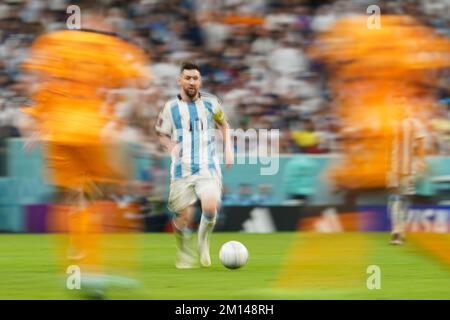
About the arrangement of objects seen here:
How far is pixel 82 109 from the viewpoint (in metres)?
8.62

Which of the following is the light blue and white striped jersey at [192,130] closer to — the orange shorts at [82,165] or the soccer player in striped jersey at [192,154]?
the soccer player in striped jersey at [192,154]

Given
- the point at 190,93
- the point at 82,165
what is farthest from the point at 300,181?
the point at 82,165

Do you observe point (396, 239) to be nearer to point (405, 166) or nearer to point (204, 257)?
point (405, 166)

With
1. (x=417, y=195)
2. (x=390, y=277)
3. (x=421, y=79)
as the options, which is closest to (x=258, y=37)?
(x=417, y=195)

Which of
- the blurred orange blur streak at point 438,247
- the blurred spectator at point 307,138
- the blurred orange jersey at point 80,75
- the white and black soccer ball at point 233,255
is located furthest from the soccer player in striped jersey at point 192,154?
the blurred spectator at point 307,138

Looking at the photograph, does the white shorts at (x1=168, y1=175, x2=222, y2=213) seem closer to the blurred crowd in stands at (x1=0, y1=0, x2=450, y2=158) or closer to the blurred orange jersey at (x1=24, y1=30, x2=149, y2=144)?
the blurred orange jersey at (x1=24, y1=30, x2=149, y2=144)

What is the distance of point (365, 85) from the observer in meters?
8.66

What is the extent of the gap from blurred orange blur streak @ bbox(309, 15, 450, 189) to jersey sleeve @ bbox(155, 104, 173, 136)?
2.48m

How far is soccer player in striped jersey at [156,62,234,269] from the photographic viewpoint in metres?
10.9

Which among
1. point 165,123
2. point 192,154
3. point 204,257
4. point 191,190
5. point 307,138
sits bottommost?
point 204,257

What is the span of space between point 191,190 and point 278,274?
1135mm

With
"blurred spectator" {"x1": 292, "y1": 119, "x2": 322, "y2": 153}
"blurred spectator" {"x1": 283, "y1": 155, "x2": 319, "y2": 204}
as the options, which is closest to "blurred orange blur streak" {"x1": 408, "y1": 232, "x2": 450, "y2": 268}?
"blurred spectator" {"x1": 283, "y1": 155, "x2": 319, "y2": 204}

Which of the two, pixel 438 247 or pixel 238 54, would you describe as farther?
pixel 238 54
